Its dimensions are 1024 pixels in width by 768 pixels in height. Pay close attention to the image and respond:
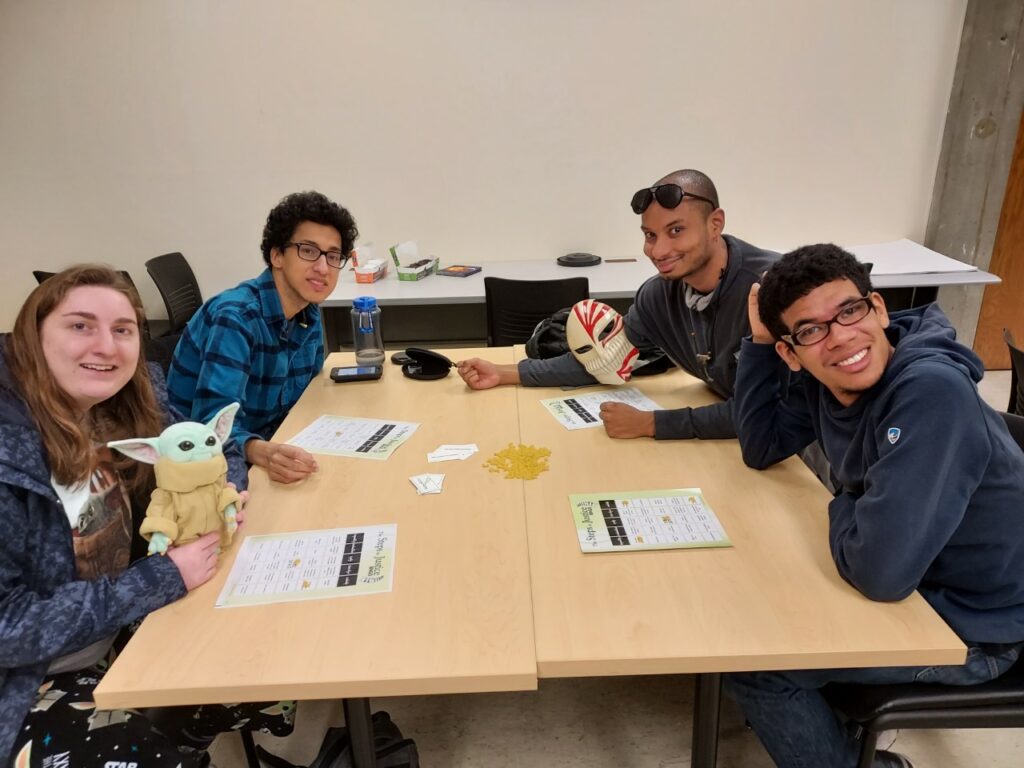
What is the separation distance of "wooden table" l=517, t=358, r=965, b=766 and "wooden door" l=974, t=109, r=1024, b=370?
3.24 metres

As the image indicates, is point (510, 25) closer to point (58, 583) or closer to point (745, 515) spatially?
point (745, 515)

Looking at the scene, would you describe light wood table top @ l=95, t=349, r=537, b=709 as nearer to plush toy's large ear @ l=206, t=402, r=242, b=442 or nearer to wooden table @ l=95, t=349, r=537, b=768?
wooden table @ l=95, t=349, r=537, b=768

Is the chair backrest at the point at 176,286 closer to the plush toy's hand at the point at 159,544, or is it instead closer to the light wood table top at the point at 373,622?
the light wood table top at the point at 373,622

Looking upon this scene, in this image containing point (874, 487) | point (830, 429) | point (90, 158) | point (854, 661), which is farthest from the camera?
point (90, 158)

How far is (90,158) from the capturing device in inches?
153

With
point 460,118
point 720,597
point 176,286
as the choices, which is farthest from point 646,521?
point 176,286

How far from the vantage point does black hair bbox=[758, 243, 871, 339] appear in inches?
49.9

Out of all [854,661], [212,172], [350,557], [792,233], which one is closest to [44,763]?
[350,557]

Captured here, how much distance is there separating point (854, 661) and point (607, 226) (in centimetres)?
323

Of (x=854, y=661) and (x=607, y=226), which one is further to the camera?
(x=607, y=226)

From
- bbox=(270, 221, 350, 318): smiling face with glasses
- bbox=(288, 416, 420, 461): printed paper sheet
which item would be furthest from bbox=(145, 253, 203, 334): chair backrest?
bbox=(288, 416, 420, 461): printed paper sheet

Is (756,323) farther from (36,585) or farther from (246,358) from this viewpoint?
(36,585)

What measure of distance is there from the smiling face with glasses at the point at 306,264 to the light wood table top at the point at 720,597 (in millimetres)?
945

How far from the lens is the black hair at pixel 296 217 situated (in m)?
1.98
